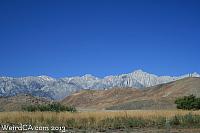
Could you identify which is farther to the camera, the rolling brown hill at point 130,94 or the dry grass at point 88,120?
the rolling brown hill at point 130,94

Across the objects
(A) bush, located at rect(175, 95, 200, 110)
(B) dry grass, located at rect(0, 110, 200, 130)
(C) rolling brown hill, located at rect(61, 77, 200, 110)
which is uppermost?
(C) rolling brown hill, located at rect(61, 77, 200, 110)

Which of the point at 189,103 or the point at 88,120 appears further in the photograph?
the point at 189,103

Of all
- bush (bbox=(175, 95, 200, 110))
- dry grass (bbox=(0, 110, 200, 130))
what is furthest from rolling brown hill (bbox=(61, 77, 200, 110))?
dry grass (bbox=(0, 110, 200, 130))

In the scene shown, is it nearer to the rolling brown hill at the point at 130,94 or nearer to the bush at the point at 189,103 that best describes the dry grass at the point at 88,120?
the bush at the point at 189,103

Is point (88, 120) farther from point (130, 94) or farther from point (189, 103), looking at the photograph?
point (130, 94)

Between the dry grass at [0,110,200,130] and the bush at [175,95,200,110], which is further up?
the bush at [175,95,200,110]

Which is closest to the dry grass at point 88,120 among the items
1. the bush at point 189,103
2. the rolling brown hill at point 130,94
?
the bush at point 189,103

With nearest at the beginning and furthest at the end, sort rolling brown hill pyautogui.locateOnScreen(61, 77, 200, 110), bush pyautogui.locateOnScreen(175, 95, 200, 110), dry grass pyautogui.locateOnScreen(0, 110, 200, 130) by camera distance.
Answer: dry grass pyautogui.locateOnScreen(0, 110, 200, 130), bush pyautogui.locateOnScreen(175, 95, 200, 110), rolling brown hill pyautogui.locateOnScreen(61, 77, 200, 110)

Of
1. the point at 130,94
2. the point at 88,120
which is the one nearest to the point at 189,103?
the point at 88,120

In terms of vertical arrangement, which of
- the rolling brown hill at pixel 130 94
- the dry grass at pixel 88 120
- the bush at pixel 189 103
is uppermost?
the rolling brown hill at pixel 130 94

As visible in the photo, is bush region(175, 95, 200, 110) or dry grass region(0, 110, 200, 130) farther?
bush region(175, 95, 200, 110)

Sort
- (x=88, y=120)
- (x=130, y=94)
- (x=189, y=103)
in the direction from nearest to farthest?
1. (x=88, y=120)
2. (x=189, y=103)
3. (x=130, y=94)

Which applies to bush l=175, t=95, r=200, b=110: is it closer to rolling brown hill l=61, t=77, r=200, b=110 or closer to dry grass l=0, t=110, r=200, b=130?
dry grass l=0, t=110, r=200, b=130

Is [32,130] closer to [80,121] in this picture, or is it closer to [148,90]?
[80,121]
